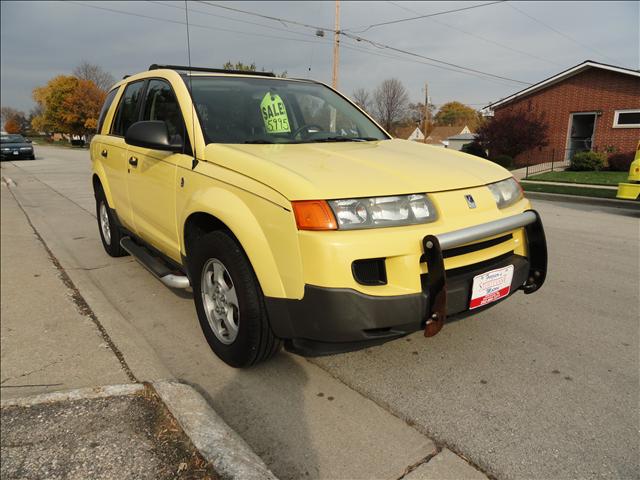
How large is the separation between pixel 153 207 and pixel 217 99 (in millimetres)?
983

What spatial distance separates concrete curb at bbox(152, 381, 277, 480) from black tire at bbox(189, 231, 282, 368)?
1.16ft

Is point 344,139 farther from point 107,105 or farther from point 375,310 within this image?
point 107,105

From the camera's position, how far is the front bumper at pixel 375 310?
2195mm

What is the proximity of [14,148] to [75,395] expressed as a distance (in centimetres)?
2886

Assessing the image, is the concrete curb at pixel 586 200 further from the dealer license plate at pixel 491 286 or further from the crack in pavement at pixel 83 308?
the crack in pavement at pixel 83 308

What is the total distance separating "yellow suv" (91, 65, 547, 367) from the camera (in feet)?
7.28

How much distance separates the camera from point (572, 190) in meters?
11.6

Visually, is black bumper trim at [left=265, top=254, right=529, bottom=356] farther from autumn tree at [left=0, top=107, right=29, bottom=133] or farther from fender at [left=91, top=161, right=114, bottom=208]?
autumn tree at [left=0, top=107, right=29, bottom=133]

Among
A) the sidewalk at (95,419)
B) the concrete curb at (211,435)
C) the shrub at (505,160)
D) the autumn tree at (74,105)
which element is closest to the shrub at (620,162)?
the shrub at (505,160)

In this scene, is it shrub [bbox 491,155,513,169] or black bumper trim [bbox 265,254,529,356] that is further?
shrub [bbox 491,155,513,169]

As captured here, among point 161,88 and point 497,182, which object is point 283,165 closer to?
point 497,182

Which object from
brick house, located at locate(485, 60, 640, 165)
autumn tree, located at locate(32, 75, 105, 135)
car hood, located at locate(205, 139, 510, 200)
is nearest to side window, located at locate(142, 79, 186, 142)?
car hood, located at locate(205, 139, 510, 200)

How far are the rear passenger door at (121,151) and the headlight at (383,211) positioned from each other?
8.75 feet

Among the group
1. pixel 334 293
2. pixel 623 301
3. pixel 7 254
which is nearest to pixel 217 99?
pixel 334 293
